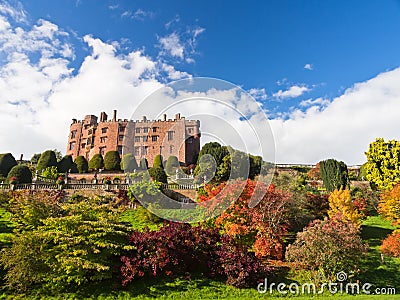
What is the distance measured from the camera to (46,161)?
131ft

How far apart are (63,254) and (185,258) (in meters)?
4.70

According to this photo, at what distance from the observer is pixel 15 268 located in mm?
10523

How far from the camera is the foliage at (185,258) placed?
11.7m

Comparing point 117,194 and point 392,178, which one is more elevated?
point 392,178

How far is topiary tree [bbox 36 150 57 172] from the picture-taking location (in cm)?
3950

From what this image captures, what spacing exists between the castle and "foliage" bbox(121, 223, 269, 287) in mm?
26259

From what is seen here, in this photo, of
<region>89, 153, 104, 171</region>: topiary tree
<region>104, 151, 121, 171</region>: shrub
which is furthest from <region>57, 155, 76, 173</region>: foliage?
<region>104, 151, 121, 171</region>: shrub

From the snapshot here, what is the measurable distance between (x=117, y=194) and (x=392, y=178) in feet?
92.5

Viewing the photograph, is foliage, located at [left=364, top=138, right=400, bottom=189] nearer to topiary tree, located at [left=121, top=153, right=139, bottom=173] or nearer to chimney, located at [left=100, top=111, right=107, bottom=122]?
topiary tree, located at [left=121, top=153, right=139, bottom=173]

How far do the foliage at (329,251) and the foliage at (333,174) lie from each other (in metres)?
15.8

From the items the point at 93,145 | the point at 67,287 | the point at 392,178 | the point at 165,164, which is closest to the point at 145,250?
the point at 67,287

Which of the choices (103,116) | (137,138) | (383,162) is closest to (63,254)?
(383,162)

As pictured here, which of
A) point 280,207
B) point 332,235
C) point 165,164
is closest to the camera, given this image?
point 332,235

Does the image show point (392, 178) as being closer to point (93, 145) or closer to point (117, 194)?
point (117, 194)
